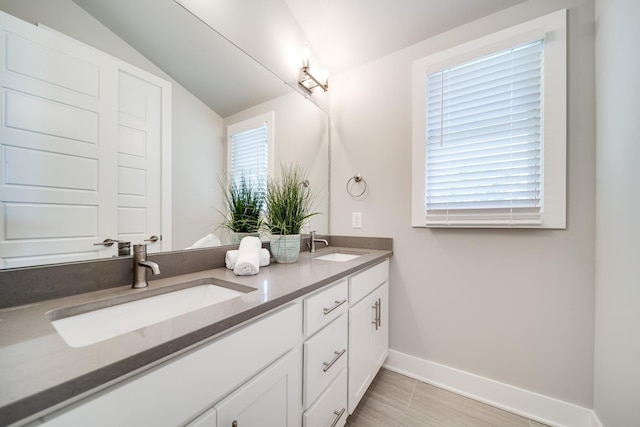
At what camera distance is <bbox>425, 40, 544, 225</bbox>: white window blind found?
4.40ft

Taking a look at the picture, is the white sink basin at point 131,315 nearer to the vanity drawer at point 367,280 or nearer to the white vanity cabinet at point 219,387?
the white vanity cabinet at point 219,387

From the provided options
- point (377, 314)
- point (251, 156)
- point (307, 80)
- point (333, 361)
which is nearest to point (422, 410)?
point (377, 314)

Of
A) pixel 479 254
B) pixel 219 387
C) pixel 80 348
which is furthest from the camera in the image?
pixel 479 254

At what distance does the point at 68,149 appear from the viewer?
762mm

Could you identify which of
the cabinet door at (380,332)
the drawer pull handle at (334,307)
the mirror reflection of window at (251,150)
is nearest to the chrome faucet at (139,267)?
the mirror reflection of window at (251,150)

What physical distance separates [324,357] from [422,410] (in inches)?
33.7

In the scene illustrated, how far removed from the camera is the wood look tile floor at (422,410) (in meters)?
1.30

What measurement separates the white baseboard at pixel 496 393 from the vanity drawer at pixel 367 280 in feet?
2.02

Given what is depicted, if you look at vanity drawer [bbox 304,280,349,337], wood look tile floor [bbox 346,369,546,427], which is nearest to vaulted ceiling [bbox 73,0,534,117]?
vanity drawer [bbox 304,280,349,337]

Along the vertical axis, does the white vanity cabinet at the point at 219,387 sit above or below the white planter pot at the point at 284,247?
below

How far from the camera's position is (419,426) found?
1.28m

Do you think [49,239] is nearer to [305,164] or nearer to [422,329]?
[305,164]

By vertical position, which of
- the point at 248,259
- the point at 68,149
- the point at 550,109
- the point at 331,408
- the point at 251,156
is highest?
the point at 550,109

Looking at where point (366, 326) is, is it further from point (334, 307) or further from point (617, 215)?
point (617, 215)
